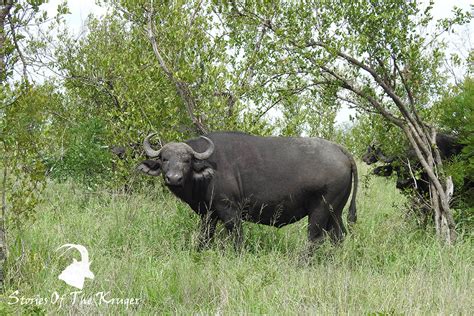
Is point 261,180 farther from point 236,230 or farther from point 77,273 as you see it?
point 77,273

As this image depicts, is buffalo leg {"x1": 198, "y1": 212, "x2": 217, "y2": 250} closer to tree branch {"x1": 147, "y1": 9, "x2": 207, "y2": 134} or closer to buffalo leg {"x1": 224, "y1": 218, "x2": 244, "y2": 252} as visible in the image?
buffalo leg {"x1": 224, "y1": 218, "x2": 244, "y2": 252}

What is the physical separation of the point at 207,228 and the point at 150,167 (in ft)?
3.02

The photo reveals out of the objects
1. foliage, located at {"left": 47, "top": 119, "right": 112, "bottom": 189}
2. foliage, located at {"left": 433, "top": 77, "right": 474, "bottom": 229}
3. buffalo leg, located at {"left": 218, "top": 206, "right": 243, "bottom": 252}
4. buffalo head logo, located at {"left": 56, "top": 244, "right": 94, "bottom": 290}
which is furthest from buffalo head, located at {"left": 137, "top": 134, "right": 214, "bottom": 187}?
foliage, located at {"left": 47, "top": 119, "right": 112, "bottom": 189}

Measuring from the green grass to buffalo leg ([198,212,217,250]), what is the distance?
0.11m

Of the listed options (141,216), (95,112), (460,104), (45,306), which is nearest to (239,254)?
(141,216)

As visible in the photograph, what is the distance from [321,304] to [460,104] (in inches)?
155

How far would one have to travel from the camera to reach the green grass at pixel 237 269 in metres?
4.40

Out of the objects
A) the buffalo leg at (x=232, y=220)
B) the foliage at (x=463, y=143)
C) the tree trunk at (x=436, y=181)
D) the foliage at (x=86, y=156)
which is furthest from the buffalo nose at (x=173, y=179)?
the foliage at (x=86, y=156)

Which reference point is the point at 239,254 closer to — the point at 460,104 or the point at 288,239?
the point at 288,239

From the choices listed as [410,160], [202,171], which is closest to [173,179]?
[202,171]

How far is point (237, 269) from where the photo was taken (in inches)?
202

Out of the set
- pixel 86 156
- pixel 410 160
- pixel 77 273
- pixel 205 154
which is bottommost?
pixel 77 273

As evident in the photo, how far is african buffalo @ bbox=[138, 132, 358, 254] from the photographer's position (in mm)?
6492

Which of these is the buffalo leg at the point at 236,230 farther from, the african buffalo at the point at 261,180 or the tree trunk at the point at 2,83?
the tree trunk at the point at 2,83
